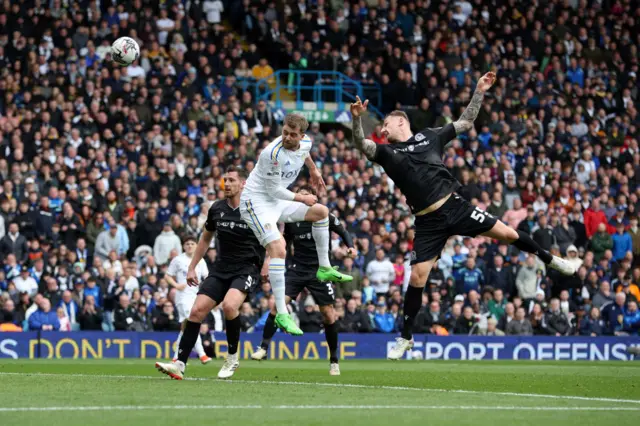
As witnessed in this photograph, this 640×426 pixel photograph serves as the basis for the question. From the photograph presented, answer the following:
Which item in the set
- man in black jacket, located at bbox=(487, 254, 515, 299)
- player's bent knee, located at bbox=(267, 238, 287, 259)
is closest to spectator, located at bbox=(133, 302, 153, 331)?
man in black jacket, located at bbox=(487, 254, 515, 299)

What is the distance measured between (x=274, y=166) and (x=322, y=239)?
1974 millimetres

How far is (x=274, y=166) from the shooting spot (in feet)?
44.7

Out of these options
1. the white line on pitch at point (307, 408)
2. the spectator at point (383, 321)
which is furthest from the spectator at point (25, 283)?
the white line on pitch at point (307, 408)

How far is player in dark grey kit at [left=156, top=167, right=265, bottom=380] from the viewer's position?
44.9ft

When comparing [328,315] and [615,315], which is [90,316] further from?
[615,315]

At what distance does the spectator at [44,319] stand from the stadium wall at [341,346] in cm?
23

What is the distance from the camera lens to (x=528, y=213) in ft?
91.9

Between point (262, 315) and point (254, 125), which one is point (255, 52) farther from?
point (262, 315)

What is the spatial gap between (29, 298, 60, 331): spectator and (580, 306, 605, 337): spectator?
38.3 ft

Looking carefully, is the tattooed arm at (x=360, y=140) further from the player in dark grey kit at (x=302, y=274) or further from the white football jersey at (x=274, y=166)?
the player in dark grey kit at (x=302, y=274)

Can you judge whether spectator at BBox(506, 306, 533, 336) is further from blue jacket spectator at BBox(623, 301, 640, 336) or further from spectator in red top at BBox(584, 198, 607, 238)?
spectator in red top at BBox(584, 198, 607, 238)

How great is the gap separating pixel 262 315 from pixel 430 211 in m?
11.8

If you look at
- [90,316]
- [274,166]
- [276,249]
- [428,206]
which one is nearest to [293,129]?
[274,166]

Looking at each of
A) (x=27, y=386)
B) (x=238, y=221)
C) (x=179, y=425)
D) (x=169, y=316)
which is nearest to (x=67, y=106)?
(x=169, y=316)
